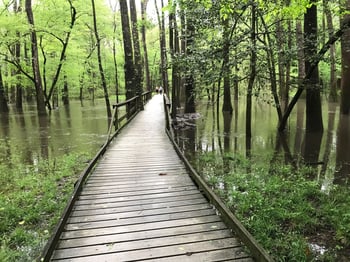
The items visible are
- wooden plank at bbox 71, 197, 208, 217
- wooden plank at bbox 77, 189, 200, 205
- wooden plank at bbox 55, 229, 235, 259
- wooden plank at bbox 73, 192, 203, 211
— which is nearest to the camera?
wooden plank at bbox 55, 229, 235, 259

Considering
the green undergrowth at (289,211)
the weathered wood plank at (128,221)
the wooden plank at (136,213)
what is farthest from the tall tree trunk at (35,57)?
the weathered wood plank at (128,221)

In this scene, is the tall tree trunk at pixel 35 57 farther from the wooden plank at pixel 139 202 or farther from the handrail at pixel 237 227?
the handrail at pixel 237 227

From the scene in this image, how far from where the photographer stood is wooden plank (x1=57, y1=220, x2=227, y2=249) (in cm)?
383

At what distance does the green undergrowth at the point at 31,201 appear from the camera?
14.9ft

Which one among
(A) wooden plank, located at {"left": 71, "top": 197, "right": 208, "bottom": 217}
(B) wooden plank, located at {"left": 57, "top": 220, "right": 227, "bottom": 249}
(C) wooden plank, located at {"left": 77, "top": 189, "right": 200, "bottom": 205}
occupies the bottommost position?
(B) wooden plank, located at {"left": 57, "top": 220, "right": 227, "bottom": 249}

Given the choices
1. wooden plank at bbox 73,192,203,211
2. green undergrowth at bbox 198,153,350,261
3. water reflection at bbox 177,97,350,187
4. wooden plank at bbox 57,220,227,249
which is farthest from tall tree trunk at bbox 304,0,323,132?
wooden plank at bbox 57,220,227,249

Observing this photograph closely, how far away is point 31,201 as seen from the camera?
6.14 metres

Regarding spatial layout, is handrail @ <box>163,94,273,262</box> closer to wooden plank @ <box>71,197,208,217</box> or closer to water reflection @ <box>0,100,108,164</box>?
wooden plank @ <box>71,197,208,217</box>

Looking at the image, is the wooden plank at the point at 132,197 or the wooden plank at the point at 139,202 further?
the wooden plank at the point at 132,197

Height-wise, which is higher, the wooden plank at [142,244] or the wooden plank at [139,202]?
the wooden plank at [139,202]

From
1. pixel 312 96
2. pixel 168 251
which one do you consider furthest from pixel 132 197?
pixel 312 96

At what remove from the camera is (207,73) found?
32.2 feet

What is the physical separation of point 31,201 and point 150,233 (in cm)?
324

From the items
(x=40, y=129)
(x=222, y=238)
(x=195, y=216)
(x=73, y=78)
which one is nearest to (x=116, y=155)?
(x=195, y=216)
